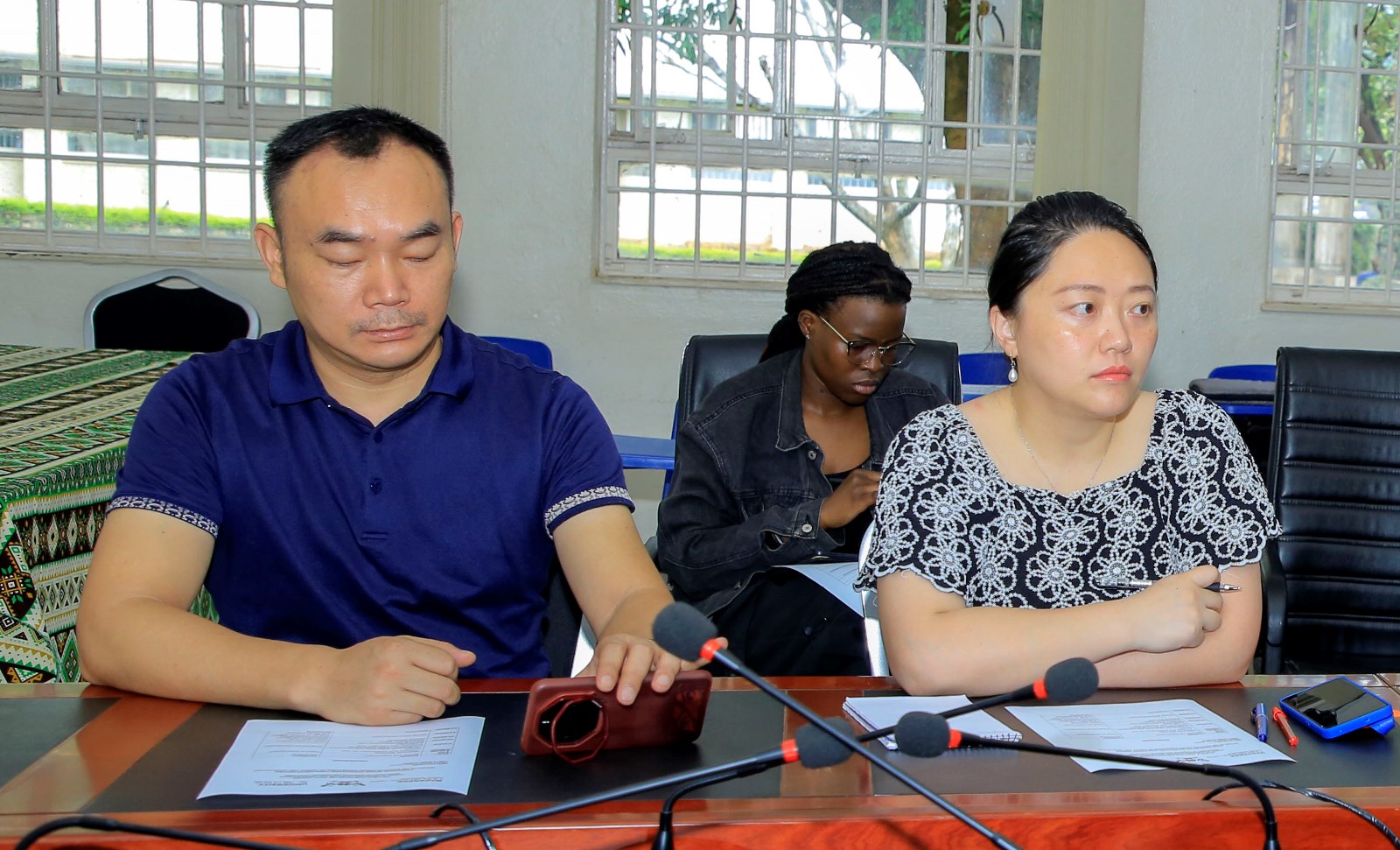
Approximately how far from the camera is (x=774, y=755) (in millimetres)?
783

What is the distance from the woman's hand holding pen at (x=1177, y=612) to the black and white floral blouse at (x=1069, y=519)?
20 cm

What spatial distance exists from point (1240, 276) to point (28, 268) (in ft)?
15.6

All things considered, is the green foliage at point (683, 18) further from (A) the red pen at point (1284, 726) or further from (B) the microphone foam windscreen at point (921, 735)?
(B) the microphone foam windscreen at point (921, 735)

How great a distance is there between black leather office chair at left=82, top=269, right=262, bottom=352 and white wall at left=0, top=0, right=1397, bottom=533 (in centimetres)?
63

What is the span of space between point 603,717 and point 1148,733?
0.53 meters

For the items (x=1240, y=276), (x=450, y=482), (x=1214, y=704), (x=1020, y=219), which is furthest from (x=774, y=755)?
(x=1240, y=276)

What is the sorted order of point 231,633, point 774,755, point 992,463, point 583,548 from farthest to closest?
1. point 992,463
2. point 583,548
3. point 231,633
4. point 774,755

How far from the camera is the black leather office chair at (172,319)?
4094mm

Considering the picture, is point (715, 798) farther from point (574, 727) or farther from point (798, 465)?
point (798, 465)

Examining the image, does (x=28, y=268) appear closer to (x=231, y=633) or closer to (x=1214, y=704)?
(x=231, y=633)

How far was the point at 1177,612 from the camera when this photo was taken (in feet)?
4.56

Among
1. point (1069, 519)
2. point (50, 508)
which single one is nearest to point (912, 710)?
point (1069, 519)

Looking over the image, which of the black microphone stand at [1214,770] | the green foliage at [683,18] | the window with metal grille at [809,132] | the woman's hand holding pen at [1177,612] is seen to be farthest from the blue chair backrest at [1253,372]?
the black microphone stand at [1214,770]

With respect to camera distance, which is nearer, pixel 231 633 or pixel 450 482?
pixel 231 633
